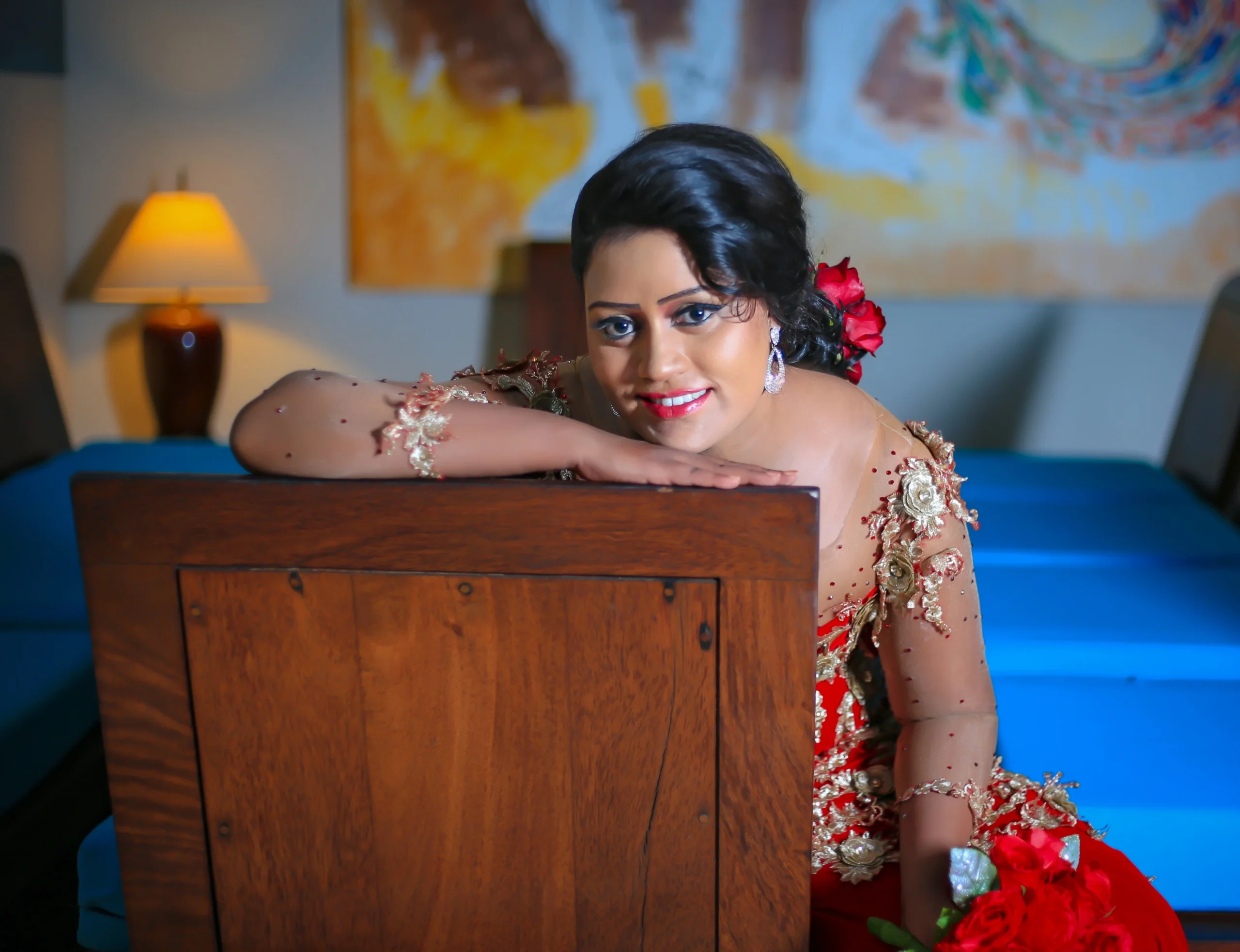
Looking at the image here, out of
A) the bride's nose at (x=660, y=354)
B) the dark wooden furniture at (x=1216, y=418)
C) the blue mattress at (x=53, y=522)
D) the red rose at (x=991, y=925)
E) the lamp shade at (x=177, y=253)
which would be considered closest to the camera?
the red rose at (x=991, y=925)

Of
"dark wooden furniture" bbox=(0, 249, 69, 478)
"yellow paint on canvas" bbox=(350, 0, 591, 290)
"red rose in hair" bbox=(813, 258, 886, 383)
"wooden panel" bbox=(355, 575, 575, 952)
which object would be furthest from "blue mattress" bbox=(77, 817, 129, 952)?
"yellow paint on canvas" bbox=(350, 0, 591, 290)

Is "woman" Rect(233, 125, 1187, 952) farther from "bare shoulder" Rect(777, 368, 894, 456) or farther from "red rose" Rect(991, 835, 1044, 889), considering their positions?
"red rose" Rect(991, 835, 1044, 889)

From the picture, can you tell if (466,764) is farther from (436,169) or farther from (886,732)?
(436,169)

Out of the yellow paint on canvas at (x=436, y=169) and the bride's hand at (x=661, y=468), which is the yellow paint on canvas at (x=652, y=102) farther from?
the bride's hand at (x=661, y=468)

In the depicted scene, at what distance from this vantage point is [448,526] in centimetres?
82

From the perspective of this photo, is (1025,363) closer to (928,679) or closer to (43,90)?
(928,679)

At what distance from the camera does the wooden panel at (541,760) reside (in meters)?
0.84

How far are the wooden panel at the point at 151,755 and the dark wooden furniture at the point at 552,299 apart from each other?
10.5 ft

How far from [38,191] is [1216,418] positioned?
3.82 metres

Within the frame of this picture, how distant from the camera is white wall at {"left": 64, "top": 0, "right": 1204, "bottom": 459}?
13.5 feet

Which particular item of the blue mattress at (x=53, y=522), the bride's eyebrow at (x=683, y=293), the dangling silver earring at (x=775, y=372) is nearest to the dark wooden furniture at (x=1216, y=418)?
the dangling silver earring at (x=775, y=372)

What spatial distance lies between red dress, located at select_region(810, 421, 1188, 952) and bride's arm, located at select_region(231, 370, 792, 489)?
1.01 feet

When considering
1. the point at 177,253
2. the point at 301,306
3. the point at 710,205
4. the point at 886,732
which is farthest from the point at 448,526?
the point at 301,306

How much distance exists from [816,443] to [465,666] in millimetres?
496
